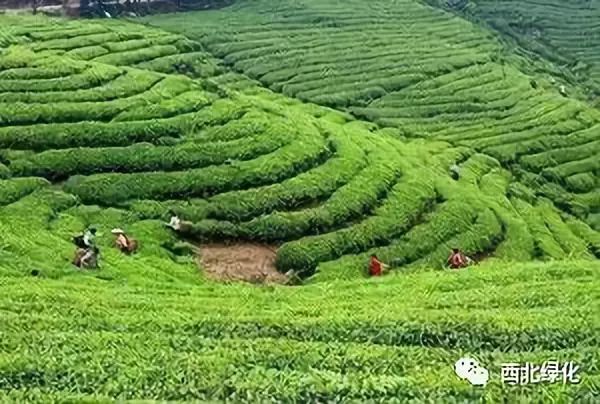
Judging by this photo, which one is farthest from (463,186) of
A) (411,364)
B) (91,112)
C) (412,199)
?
(411,364)

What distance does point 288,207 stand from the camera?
3350cm

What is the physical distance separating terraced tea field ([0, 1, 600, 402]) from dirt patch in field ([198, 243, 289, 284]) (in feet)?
1.40

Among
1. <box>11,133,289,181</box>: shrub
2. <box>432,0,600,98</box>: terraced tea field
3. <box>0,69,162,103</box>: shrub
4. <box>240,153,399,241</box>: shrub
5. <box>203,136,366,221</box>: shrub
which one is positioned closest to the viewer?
<box>240,153,399,241</box>: shrub

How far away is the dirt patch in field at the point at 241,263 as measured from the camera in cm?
2897

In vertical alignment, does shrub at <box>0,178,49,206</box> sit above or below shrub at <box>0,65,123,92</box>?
below

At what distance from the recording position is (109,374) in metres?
15.2

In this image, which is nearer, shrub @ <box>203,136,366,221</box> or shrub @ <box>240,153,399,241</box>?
shrub @ <box>240,153,399,241</box>

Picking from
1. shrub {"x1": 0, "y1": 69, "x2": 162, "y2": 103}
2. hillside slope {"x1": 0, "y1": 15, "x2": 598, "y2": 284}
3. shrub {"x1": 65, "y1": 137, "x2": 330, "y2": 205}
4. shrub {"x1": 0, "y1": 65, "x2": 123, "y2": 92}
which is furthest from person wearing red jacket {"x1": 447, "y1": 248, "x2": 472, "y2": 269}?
shrub {"x1": 0, "y1": 65, "x2": 123, "y2": 92}

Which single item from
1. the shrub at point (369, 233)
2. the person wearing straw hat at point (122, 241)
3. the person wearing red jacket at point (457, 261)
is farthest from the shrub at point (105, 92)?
the person wearing red jacket at point (457, 261)

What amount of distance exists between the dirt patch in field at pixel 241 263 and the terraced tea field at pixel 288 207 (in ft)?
1.40

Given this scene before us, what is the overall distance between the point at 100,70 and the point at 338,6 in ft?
125

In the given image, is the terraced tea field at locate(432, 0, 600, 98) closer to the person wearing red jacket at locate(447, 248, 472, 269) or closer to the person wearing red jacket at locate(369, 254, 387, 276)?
the person wearing red jacket at locate(447, 248, 472, 269)

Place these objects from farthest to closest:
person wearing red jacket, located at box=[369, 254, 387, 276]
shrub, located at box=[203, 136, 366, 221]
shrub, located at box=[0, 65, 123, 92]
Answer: shrub, located at box=[0, 65, 123, 92] → shrub, located at box=[203, 136, 366, 221] → person wearing red jacket, located at box=[369, 254, 387, 276]

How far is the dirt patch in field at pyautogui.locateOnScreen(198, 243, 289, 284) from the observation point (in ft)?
95.0
